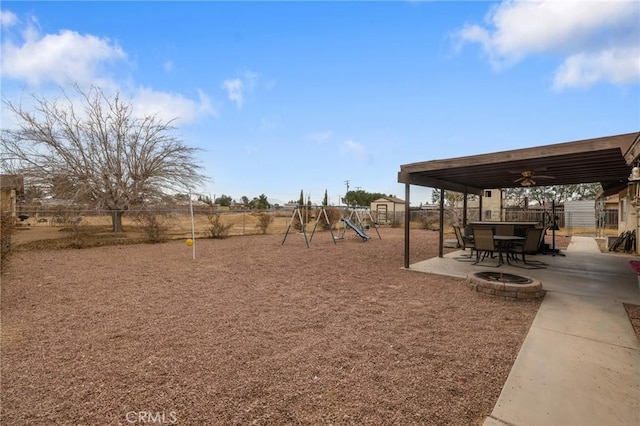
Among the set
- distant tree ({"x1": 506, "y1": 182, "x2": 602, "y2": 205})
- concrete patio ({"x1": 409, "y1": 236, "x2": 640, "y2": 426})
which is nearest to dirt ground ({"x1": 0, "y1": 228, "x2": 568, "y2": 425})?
concrete patio ({"x1": 409, "y1": 236, "x2": 640, "y2": 426})

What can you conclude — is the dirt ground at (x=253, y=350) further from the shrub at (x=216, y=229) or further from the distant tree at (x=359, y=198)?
the distant tree at (x=359, y=198)

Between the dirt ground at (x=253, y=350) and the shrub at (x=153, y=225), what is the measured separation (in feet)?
19.6

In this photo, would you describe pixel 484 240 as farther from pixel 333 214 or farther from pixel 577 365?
pixel 333 214

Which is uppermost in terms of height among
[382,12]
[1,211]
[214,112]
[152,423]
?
[382,12]

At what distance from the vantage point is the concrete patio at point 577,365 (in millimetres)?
1845

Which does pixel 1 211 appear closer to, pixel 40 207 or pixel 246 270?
pixel 246 270

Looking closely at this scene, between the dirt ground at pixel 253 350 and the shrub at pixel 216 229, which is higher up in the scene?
the shrub at pixel 216 229

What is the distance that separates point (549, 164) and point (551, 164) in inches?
2.6

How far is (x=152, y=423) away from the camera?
1760mm

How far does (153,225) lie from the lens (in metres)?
11.3

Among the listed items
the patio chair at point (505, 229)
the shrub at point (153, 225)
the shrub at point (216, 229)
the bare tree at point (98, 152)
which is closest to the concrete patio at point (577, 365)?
the patio chair at point (505, 229)

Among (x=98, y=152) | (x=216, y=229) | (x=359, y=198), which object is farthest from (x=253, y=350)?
(x=359, y=198)

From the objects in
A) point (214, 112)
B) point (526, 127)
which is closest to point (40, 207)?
point (214, 112)

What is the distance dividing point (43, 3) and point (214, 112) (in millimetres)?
5866
